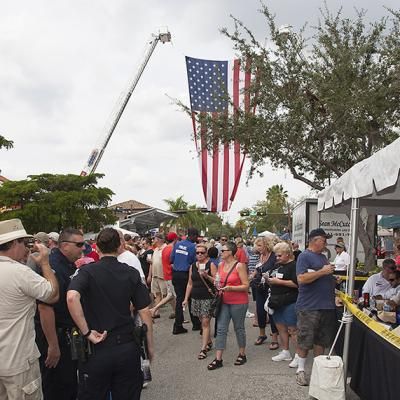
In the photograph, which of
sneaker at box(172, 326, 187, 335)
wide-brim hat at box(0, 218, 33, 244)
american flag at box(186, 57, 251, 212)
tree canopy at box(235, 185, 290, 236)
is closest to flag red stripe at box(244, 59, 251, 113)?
american flag at box(186, 57, 251, 212)

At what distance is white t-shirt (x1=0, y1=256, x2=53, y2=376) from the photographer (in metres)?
3.19

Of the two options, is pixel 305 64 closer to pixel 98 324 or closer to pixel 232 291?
pixel 232 291

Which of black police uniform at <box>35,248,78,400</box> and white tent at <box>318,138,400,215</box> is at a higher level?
white tent at <box>318,138,400,215</box>

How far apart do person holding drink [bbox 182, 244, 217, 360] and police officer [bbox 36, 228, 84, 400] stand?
10.2 ft

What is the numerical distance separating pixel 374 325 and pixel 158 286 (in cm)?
698

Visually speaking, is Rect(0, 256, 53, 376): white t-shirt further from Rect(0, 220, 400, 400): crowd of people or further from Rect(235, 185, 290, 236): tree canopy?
Rect(235, 185, 290, 236): tree canopy

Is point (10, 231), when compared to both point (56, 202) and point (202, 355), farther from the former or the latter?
point (56, 202)

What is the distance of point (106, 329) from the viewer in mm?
3379

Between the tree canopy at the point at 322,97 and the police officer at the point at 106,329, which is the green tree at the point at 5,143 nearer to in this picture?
the tree canopy at the point at 322,97

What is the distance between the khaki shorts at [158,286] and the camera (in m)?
10.8

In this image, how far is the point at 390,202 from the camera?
748 centimetres

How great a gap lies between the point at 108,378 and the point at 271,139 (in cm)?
1222

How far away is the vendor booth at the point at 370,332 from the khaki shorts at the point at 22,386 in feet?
9.05

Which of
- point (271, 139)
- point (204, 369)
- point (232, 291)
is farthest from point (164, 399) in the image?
point (271, 139)
